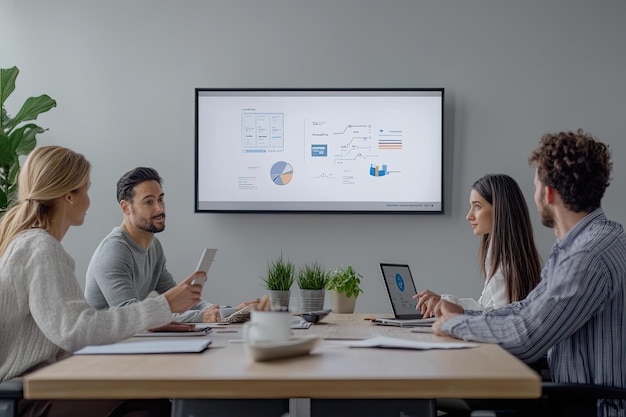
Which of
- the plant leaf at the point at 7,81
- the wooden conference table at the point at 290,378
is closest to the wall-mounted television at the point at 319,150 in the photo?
the plant leaf at the point at 7,81

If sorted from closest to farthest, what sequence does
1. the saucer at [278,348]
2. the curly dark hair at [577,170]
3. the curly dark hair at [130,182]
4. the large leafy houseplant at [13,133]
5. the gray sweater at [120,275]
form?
1. the saucer at [278,348]
2. the curly dark hair at [577,170]
3. the gray sweater at [120,275]
4. the curly dark hair at [130,182]
5. the large leafy houseplant at [13,133]

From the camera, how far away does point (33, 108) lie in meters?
4.23

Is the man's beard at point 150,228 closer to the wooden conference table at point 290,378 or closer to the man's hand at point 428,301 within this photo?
the man's hand at point 428,301

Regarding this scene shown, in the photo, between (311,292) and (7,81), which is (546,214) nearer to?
(311,292)

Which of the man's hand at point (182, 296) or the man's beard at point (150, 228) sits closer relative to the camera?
the man's hand at point (182, 296)

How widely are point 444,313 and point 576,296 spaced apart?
513mm

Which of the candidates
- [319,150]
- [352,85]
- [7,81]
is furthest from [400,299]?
[7,81]

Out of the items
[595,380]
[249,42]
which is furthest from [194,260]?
[595,380]

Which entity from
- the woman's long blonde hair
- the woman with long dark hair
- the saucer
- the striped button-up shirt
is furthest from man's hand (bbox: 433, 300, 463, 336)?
the woman's long blonde hair

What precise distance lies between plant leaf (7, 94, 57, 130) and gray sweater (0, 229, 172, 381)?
7.67ft

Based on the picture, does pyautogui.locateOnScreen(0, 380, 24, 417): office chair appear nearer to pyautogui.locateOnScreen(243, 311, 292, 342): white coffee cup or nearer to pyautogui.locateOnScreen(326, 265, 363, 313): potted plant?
pyautogui.locateOnScreen(243, 311, 292, 342): white coffee cup

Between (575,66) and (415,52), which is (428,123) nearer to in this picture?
(415,52)

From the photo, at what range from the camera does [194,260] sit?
450 cm

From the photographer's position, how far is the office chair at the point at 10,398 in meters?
1.59
